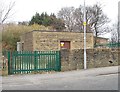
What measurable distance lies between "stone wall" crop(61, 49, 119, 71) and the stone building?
8.44m

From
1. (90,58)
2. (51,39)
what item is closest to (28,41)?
(51,39)

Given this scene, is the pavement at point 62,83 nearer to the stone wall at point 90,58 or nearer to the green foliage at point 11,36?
the stone wall at point 90,58

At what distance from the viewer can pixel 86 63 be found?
20.1 m

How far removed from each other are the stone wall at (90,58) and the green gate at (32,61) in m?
0.70

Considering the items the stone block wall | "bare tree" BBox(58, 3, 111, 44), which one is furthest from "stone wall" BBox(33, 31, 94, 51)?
"bare tree" BBox(58, 3, 111, 44)

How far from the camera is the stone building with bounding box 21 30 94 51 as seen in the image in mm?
28875

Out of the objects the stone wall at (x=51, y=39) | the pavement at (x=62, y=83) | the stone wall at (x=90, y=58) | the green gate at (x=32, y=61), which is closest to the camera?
the pavement at (x=62, y=83)

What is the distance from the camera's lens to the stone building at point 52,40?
2888cm

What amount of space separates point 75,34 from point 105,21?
33.9m

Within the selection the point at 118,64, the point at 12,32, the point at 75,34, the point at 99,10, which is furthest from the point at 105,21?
the point at 118,64

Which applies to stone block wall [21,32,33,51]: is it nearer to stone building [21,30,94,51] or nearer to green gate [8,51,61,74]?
stone building [21,30,94,51]

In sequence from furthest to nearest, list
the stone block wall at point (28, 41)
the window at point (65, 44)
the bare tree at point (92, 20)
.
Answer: the bare tree at point (92, 20), the window at point (65, 44), the stone block wall at point (28, 41)

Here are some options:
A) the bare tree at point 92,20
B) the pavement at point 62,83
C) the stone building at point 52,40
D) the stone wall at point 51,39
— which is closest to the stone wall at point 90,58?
the pavement at point 62,83

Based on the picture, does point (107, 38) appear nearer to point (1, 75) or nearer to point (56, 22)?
point (56, 22)
